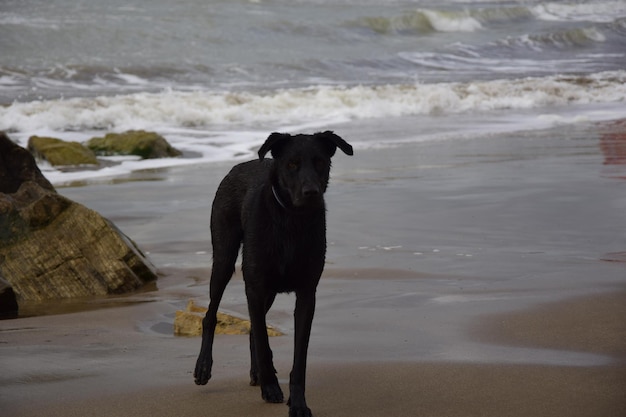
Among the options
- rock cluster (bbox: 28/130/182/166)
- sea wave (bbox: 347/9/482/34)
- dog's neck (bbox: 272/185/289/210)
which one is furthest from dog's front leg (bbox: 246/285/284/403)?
sea wave (bbox: 347/9/482/34)

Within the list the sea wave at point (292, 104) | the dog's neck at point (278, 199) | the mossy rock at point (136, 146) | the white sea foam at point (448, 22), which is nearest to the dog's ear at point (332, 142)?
the dog's neck at point (278, 199)

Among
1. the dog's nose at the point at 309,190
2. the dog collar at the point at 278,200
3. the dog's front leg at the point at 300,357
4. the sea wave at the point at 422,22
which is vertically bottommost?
the dog's front leg at the point at 300,357

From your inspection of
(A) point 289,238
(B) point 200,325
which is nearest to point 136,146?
(B) point 200,325

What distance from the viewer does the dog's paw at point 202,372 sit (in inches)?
199

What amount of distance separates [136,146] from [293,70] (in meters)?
20.0

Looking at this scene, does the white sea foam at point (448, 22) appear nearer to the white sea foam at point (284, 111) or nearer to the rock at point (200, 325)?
the white sea foam at point (284, 111)

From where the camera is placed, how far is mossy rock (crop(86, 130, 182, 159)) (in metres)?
17.1

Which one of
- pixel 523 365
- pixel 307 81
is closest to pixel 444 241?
pixel 523 365

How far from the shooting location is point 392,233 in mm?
9758

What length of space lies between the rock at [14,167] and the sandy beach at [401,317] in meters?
1.30

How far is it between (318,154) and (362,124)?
18036 millimetres

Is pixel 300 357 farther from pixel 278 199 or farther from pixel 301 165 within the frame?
pixel 301 165

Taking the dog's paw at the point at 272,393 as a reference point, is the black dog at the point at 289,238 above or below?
above

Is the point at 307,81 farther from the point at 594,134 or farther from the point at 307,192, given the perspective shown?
the point at 307,192
